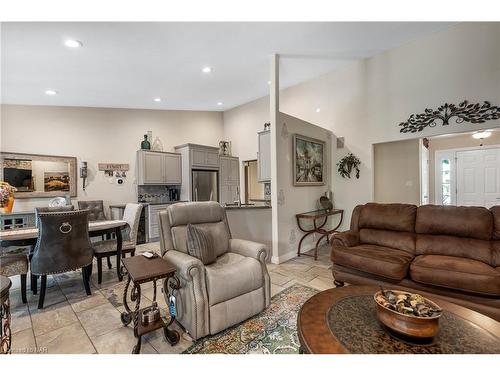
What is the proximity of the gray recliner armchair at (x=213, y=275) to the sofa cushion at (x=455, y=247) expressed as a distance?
1825 mm

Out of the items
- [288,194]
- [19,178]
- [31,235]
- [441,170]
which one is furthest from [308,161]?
[19,178]

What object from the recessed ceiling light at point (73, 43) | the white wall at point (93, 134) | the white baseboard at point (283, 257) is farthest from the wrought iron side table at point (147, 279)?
the white wall at point (93, 134)

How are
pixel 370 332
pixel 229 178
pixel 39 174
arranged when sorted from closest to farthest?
pixel 370 332 → pixel 39 174 → pixel 229 178

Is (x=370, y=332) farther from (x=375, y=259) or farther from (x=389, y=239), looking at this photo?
(x=389, y=239)

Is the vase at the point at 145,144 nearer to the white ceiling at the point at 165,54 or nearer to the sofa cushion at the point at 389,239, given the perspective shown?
the white ceiling at the point at 165,54

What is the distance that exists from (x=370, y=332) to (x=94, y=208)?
534 centimetres

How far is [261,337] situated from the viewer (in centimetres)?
189

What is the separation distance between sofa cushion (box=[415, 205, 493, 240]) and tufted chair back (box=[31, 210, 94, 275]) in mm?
3856

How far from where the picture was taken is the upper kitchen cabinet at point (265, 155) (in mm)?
4039

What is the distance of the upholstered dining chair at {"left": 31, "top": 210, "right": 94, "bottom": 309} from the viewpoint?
94.7 inches

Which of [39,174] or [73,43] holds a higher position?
[73,43]

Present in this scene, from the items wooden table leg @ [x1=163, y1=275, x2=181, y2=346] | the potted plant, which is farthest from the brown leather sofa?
the potted plant

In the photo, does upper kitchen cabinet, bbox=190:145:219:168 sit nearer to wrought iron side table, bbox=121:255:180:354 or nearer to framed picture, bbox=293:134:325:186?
framed picture, bbox=293:134:325:186
